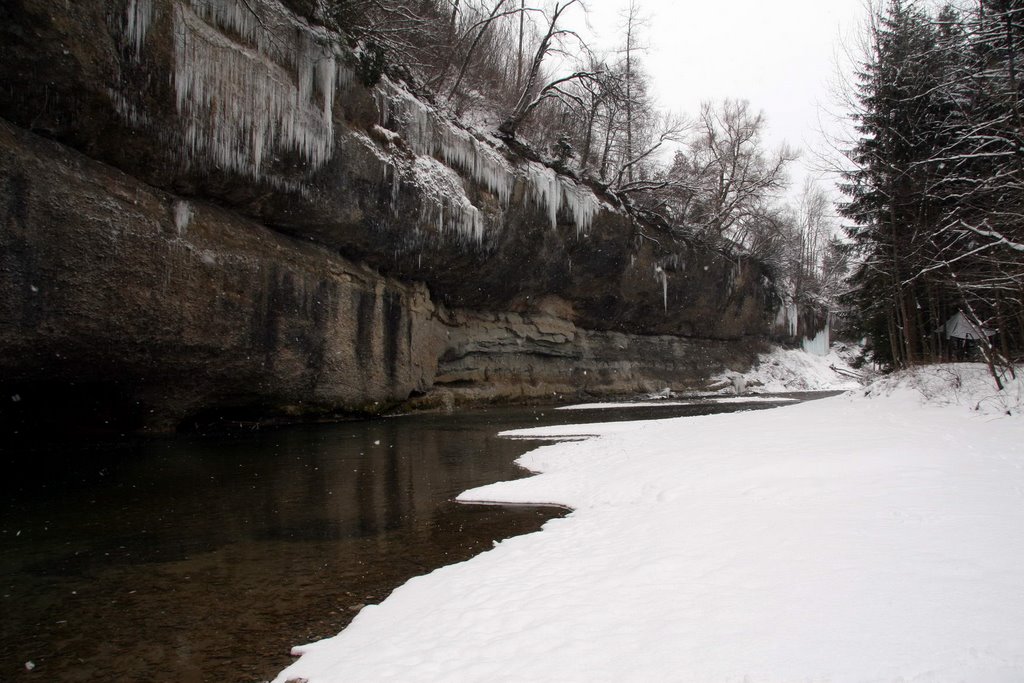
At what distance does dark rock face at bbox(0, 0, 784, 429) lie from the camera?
9.73m

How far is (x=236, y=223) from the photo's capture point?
43.7ft

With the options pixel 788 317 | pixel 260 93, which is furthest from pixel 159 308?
pixel 788 317

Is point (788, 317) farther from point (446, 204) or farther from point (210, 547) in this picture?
point (210, 547)

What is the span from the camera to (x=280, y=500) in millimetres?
6852

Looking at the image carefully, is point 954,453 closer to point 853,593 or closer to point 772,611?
point 853,593

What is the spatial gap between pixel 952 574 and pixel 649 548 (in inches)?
68.4

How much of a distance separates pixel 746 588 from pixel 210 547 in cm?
446

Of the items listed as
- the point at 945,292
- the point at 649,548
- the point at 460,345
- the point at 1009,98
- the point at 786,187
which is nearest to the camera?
the point at 649,548

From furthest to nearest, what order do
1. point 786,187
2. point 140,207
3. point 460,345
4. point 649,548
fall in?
point 786,187 → point 460,345 → point 140,207 → point 649,548

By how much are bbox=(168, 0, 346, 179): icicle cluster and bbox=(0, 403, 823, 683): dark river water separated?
22.1 feet

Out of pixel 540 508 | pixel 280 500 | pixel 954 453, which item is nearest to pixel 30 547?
pixel 280 500

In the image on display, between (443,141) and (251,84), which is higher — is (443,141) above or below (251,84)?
above

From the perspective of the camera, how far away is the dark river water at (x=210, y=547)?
3.30m

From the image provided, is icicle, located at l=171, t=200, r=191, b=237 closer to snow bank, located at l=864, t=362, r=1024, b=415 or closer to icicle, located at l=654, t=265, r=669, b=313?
snow bank, located at l=864, t=362, r=1024, b=415
